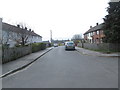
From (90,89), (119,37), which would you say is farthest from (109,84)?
(119,37)

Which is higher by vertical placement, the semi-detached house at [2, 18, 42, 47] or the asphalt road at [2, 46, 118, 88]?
the semi-detached house at [2, 18, 42, 47]

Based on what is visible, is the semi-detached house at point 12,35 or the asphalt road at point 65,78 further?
the semi-detached house at point 12,35

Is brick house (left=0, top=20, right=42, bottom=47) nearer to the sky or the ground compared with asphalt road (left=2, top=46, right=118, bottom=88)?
nearer to the sky

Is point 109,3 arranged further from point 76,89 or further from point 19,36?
point 76,89

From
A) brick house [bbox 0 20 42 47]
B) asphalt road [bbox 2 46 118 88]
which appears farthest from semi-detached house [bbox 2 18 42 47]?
asphalt road [bbox 2 46 118 88]

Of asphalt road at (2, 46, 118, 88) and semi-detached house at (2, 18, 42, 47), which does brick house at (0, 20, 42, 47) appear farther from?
asphalt road at (2, 46, 118, 88)

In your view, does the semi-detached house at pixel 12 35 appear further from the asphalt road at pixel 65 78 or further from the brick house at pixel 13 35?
the asphalt road at pixel 65 78

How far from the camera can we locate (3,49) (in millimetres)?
11180

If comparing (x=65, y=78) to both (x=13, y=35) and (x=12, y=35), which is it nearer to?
(x=12, y=35)

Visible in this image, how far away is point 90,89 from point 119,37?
1805 cm

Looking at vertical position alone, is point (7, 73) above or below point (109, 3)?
below

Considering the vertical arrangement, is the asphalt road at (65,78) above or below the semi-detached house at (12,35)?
below

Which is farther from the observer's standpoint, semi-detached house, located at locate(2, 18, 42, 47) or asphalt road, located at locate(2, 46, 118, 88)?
semi-detached house, located at locate(2, 18, 42, 47)

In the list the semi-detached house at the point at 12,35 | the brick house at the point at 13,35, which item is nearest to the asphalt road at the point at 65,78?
the brick house at the point at 13,35
